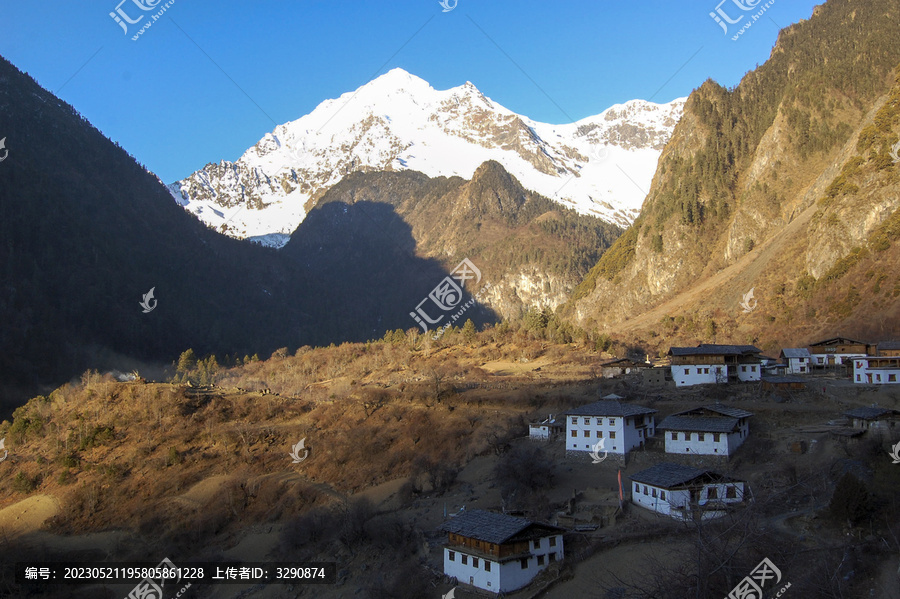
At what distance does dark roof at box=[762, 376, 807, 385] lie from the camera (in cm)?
4958

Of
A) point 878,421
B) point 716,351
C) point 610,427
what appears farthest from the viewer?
point 716,351

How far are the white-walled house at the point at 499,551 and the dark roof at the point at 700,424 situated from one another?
1380 cm

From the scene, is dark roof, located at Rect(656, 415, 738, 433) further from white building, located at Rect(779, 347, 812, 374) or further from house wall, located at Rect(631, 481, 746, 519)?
white building, located at Rect(779, 347, 812, 374)

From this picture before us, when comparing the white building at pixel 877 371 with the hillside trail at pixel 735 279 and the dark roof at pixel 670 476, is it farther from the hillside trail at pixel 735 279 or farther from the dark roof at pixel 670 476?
the hillside trail at pixel 735 279

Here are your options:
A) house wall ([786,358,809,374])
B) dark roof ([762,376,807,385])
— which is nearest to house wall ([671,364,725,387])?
dark roof ([762,376,807,385])

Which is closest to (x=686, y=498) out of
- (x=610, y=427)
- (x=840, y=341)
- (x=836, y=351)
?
(x=610, y=427)

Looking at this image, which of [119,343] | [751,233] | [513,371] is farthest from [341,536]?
[119,343]

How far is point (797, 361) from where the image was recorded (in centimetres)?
5731

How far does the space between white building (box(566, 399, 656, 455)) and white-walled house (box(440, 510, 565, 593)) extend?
1367cm

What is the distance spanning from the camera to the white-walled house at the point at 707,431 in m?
38.2

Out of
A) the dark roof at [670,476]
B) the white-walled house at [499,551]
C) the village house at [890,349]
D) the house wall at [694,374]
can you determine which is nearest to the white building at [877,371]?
the village house at [890,349]

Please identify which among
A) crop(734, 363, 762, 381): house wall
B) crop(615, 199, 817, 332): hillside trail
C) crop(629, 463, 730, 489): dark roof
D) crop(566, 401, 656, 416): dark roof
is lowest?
crop(629, 463, 730, 489): dark roof

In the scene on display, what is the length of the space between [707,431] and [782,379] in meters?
17.6

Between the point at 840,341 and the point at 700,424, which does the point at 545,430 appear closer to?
the point at 700,424
